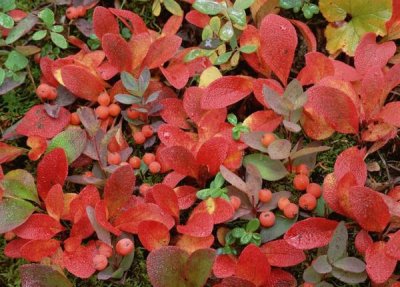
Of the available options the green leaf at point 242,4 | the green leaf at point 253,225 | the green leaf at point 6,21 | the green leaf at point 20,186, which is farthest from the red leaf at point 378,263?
the green leaf at point 6,21

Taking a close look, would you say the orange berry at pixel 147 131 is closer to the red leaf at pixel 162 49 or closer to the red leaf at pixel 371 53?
the red leaf at pixel 162 49

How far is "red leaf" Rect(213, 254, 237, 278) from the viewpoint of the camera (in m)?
A: 1.32

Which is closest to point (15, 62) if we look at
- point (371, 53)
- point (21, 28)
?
point (21, 28)

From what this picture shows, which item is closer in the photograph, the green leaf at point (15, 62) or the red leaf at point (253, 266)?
the red leaf at point (253, 266)

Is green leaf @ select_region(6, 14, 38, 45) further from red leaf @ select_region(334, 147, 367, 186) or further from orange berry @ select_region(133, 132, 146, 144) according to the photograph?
red leaf @ select_region(334, 147, 367, 186)

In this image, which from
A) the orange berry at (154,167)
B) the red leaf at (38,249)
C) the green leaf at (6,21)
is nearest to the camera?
the red leaf at (38,249)

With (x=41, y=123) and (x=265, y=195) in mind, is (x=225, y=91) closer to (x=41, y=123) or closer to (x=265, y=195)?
(x=265, y=195)

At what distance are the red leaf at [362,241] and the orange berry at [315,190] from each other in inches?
5.3

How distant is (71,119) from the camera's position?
157cm

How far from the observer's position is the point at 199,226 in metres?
1.35

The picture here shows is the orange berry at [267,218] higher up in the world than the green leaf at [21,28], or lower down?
lower down

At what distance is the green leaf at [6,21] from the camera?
1571mm

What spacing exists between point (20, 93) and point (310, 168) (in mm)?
823

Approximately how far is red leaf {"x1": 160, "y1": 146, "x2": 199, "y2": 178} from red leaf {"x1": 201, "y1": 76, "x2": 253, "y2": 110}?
141 mm
